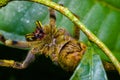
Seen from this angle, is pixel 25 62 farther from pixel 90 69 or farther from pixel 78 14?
pixel 90 69

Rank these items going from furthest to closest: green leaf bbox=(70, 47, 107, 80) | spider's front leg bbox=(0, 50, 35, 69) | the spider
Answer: spider's front leg bbox=(0, 50, 35, 69)
the spider
green leaf bbox=(70, 47, 107, 80)

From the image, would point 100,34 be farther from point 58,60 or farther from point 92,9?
point 58,60

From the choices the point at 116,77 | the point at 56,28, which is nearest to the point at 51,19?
the point at 56,28

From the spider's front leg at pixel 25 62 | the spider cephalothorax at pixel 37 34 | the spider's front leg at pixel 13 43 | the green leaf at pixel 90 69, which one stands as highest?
the green leaf at pixel 90 69

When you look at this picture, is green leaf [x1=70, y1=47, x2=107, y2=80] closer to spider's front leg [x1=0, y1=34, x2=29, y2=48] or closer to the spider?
the spider

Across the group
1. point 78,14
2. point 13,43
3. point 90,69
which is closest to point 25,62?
point 13,43

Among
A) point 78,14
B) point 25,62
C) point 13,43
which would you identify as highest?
point 78,14

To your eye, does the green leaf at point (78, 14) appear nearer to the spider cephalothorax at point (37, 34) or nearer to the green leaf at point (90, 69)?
the spider cephalothorax at point (37, 34)

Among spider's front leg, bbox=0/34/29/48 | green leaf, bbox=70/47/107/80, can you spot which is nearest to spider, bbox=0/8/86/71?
spider's front leg, bbox=0/34/29/48

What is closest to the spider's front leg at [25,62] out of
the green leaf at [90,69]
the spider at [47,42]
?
the spider at [47,42]
